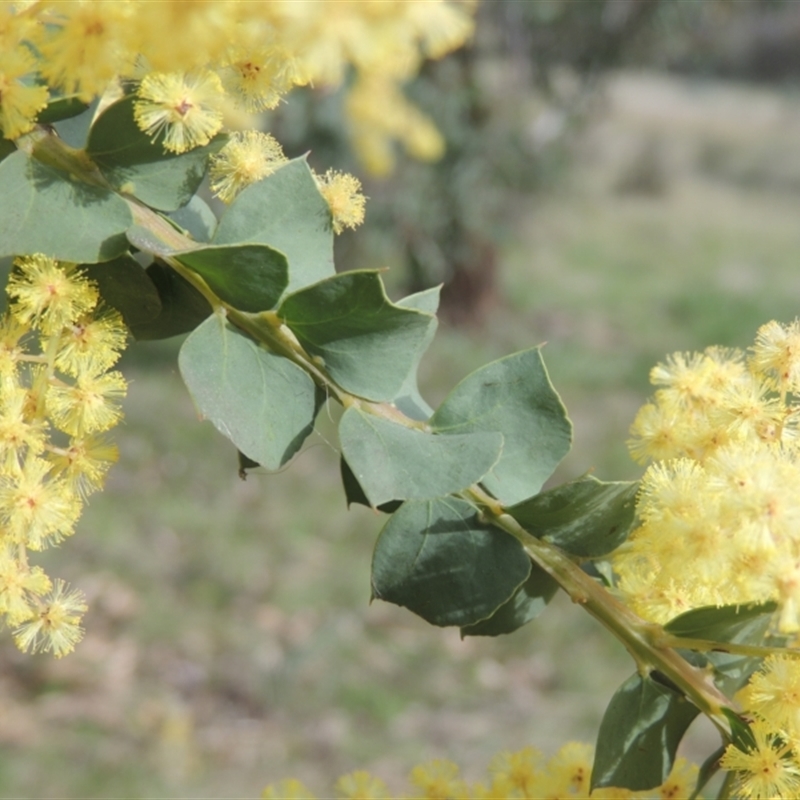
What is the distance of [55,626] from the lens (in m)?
0.56

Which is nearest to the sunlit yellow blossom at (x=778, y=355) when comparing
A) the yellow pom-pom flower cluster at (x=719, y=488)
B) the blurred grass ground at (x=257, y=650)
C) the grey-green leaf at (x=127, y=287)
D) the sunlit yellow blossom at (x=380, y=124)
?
the yellow pom-pom flower cluster at (x=719, y=488)

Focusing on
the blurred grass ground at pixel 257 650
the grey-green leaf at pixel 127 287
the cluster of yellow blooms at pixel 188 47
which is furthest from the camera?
the blurred grass ground at pixel 257 650

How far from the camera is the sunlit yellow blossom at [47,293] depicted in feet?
1.58

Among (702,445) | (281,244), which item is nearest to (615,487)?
(702,445)

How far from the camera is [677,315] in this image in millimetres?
5117

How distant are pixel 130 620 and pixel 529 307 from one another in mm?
3039

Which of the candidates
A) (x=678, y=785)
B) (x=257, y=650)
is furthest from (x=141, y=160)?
(x=257, y=650)

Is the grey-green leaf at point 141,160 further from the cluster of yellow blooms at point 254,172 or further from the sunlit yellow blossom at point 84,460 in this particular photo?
the sunlit yellow blossom at point 84,460

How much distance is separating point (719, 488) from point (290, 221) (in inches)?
10.4

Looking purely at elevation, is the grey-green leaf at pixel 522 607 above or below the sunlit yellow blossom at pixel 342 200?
below

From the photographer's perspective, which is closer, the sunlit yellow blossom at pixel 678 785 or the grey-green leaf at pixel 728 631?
the grey-green leaf at pixel 728 631

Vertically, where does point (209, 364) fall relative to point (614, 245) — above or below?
above

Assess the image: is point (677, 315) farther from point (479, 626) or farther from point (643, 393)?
point (479, 626)

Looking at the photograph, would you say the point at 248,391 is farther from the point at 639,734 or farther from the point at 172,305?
the point at 639,734
